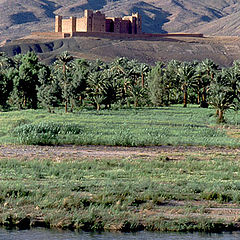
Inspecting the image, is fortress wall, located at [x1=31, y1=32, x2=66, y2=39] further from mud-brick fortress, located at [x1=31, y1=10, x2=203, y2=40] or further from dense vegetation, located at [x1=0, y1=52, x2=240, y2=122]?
dense vegetation, located at [x1=0, y1=52, x2=240, y2=122]

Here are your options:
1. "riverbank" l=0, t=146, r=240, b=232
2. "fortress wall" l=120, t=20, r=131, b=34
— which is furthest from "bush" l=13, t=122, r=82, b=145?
"fortress wall" l=120, t=20, r=131, b=34

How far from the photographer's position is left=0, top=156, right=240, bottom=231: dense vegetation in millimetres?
17328

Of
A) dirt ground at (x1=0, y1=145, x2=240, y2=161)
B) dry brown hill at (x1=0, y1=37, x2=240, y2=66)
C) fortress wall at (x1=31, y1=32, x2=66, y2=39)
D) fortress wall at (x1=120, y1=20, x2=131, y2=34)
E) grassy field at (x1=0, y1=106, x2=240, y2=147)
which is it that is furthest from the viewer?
fortress wall at (x1=120, y1=20, x2=131, y2=34)

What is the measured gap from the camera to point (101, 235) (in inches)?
663

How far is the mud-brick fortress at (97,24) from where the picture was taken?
16788 centimetres

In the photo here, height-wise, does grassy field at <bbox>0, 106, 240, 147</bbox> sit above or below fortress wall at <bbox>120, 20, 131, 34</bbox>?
below

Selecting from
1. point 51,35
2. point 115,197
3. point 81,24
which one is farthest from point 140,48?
point 115,197

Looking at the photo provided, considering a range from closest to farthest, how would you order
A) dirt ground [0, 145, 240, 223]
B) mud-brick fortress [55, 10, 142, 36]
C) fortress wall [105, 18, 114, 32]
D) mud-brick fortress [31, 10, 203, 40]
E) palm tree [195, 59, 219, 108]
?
dirt ground [0, 145, 240, 223]
palm tree [195, 59, 219, 108]
mud-brick fortress [31, 10, 203, 40]
mud-brick fortress [55, 10, 142, 36]
fortress wall [105, 18, 114, 32]

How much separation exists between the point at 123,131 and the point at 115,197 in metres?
22.8

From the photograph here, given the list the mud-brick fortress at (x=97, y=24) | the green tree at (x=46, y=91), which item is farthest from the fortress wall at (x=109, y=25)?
the green tree at (x=46, y=91)

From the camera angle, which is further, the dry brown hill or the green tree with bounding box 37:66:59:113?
the dry brown hill

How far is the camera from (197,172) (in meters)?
24.9

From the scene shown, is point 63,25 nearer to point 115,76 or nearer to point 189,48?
point 189,48

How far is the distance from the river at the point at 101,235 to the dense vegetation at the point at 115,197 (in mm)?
304
